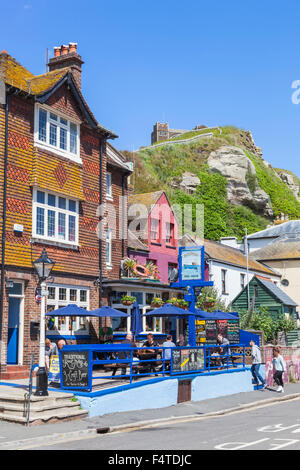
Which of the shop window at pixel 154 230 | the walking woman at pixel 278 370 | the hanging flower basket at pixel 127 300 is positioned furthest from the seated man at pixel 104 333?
the shop window at pixel 154 230

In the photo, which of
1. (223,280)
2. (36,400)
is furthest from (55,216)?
(223,280)

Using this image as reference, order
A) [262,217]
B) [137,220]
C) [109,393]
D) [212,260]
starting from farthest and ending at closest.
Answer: [262,217] < [212,260] < [137,220] < [109,393]

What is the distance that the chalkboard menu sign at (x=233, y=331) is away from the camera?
25219mm

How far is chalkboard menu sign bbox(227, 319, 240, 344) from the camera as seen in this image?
25219 millimetres

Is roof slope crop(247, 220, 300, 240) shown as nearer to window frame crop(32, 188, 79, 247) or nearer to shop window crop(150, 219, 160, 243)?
shop window crop(150, 219, 160, 243)

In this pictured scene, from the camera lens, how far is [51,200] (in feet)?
71.3

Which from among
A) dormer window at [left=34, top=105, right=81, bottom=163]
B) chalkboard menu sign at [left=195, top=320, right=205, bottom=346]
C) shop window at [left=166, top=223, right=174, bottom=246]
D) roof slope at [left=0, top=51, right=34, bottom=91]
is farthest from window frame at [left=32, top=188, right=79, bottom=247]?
shop window at [left=166, top=223, right=174, bottom=246]

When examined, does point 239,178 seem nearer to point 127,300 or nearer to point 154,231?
point 154,231

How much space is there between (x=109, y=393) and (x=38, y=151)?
1038 cm

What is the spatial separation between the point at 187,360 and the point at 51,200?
8.12 metres

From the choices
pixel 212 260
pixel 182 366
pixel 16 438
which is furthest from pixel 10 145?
pixel 212 260

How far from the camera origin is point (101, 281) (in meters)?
24.0

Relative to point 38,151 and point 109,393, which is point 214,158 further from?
point 109,393

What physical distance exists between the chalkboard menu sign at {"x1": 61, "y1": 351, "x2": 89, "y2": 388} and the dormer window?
31.2ft
